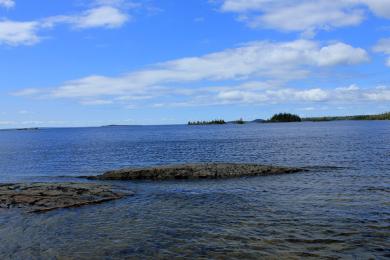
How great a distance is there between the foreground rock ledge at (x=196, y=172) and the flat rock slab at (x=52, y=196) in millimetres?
8032

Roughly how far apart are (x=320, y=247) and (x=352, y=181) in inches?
744

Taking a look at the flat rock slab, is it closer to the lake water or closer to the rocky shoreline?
the rocky shoreline

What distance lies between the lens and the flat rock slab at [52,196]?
25.8 meters

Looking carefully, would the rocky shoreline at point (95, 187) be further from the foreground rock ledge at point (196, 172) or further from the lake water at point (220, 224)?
the lake water at point (220, 224)

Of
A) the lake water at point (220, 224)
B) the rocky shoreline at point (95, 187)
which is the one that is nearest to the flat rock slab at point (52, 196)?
the rocky shoreline at point (95, 187)

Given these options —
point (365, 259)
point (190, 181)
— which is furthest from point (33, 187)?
point (365, 259)

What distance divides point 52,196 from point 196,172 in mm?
15540

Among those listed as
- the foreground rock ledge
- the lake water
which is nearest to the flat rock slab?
the lake water

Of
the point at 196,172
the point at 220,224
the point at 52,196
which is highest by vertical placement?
the point at 196,172

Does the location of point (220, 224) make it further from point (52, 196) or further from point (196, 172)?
point (196, 172)

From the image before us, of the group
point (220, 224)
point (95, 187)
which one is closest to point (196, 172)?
point (95, 187)

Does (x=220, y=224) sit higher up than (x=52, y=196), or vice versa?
(x=52, y=196)

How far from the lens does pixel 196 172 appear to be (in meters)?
39.2

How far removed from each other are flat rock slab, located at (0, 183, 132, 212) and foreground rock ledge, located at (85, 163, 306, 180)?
8.03m
